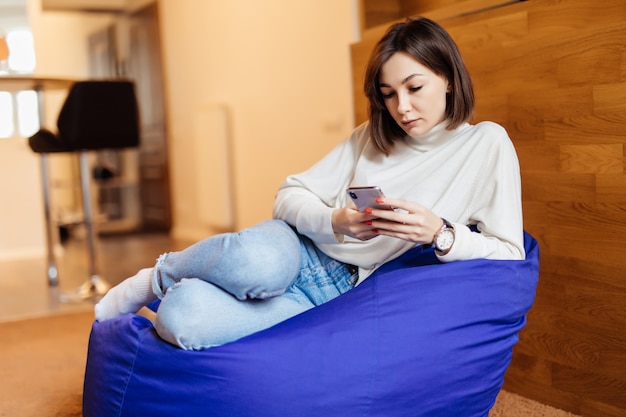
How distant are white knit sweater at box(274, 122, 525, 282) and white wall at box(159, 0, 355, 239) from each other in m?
1.80

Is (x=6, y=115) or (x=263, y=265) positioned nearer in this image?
(x=263, y=265)

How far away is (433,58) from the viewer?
161cm

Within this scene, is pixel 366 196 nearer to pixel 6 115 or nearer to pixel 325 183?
pixel 325 183

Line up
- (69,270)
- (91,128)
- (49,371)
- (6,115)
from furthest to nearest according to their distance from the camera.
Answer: (6,115)
(69,270)
(91,128)
(49,371)

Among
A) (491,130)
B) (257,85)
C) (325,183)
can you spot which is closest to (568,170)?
(491,130)

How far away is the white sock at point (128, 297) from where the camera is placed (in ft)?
5.34

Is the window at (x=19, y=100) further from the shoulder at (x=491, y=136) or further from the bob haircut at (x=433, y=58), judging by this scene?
the shoulder at (x=491, y=136)

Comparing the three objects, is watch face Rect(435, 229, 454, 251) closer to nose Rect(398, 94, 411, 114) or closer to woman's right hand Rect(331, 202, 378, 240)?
woman's right hand Rect(331, 202, 378, 240)

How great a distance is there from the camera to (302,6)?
12.8ft

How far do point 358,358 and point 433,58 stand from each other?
26.4 inches

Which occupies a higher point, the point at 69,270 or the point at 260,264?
the point at 260,264

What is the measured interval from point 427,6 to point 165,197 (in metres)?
3.84

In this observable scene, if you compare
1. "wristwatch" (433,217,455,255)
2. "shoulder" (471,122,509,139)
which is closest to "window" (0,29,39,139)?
"shoulder" (471,122,509,139)

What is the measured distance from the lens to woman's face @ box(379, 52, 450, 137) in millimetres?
1601
